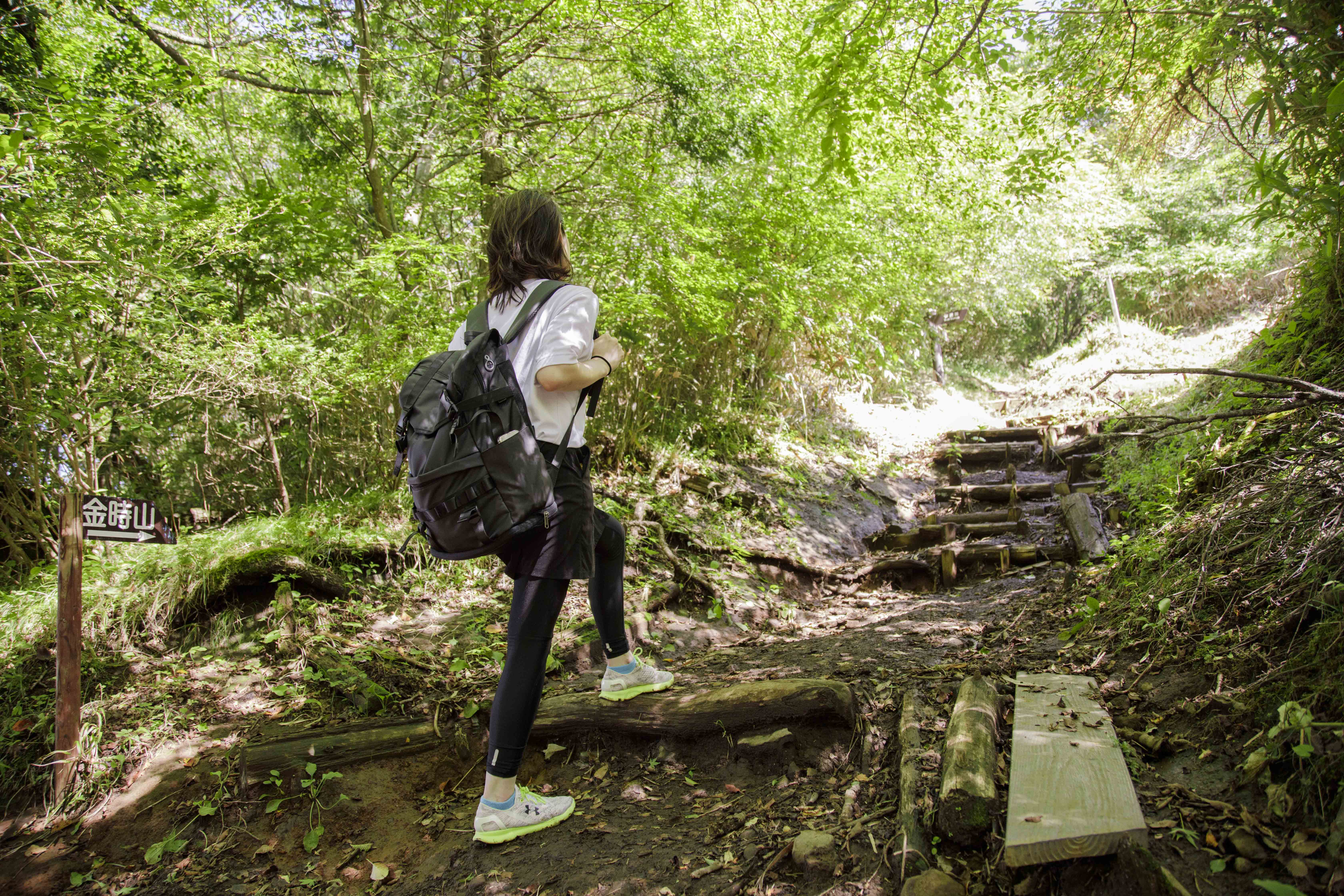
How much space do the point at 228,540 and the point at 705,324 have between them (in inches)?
152

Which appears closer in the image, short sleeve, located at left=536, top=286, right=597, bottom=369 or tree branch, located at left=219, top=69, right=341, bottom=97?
short sleeve, located at left=536, top=286, right=597, bottom=369

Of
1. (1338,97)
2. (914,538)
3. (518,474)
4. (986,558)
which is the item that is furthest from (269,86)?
(986,558)

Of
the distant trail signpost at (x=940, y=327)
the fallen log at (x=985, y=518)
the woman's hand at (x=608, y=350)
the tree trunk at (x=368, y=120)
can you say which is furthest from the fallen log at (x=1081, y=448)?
Result: the woman's hand at (x=608, y=350)

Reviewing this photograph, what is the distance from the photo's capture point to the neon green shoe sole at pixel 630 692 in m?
3.01

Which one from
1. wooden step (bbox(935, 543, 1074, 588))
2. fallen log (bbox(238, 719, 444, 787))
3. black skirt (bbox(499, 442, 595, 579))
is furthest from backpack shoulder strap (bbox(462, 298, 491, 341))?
wooden step (bbox(935, 543, 1074, 588))

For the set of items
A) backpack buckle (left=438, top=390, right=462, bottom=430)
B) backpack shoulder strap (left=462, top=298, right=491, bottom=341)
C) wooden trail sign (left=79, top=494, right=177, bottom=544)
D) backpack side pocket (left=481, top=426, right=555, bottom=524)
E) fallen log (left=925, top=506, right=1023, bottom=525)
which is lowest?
fallen log (left=925, top=506, right=1023, bottom=525)

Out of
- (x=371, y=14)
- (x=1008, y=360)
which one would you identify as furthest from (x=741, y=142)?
(x=1008, y=360)

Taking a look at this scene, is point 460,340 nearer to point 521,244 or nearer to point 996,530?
point 521,244

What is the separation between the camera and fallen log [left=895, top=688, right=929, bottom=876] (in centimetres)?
193

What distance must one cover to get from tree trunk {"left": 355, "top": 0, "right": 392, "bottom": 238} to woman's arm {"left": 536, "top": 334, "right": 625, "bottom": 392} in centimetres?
345

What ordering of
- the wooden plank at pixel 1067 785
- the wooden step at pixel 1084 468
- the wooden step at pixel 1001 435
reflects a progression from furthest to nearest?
the wooden step at pixel 1001 435 → the wooden step at pixel 1084 468 → the wooden plank at pixel 1067 785

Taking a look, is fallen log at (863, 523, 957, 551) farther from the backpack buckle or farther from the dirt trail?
the backpack buckle

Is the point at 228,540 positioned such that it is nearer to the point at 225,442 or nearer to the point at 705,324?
the point at 225,442

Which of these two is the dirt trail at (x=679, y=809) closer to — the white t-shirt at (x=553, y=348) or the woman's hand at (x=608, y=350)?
the white t-shirt at (x=553, y=348)
